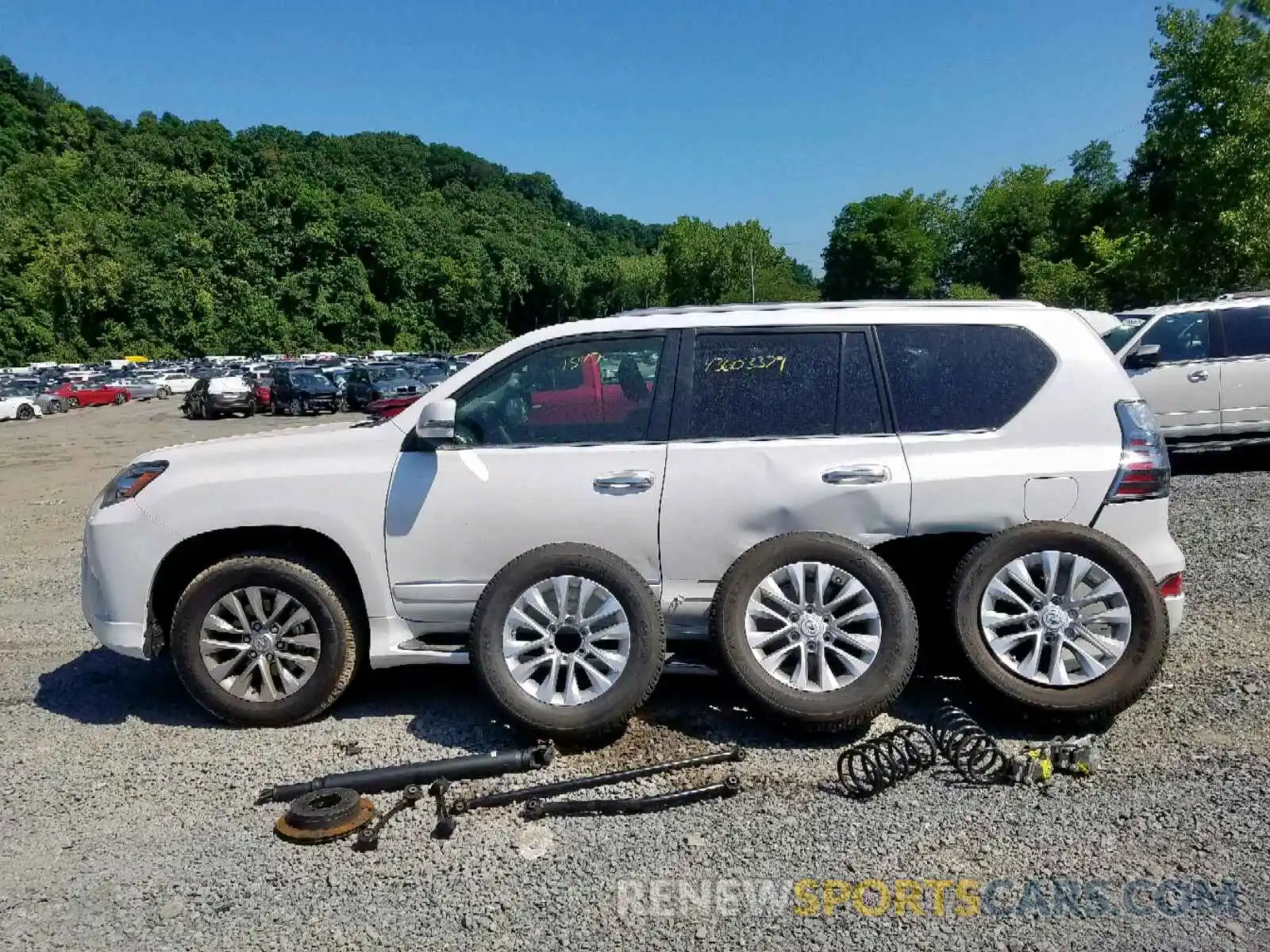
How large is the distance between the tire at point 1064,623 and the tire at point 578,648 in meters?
1.35

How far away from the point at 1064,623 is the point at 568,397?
8.00ft

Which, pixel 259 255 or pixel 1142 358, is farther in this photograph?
pixel 259 255

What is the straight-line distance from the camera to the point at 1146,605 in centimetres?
417

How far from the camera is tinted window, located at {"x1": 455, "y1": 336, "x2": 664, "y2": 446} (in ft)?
15.1

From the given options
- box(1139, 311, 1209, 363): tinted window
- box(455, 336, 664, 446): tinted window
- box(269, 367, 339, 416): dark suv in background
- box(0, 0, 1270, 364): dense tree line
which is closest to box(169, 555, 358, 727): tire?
box(455, 336, 664, 446): tinted window

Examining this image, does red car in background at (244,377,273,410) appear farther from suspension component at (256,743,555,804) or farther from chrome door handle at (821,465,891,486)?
chrome door handle at (821,465,891,486)

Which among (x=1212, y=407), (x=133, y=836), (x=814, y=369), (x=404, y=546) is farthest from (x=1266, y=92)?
(x=133, y=836)

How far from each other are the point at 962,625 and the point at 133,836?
3428 mm

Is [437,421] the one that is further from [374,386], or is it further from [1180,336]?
[374,386]

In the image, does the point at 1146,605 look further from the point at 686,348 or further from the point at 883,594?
the point at 686,348

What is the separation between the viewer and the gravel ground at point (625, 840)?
303 cm

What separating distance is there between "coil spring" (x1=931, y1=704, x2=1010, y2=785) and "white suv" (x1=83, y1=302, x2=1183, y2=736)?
250 millimetres

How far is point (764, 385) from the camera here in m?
4.63

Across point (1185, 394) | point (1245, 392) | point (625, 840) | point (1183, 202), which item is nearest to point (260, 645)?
point (625, 840)
